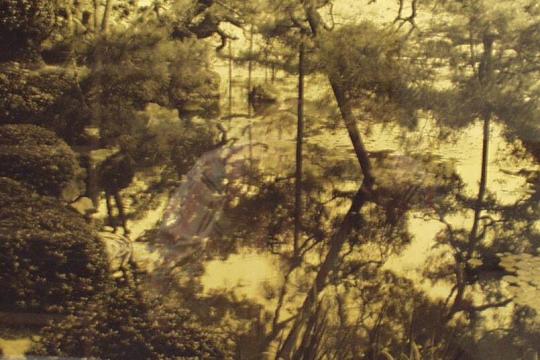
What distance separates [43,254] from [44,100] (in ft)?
2.62

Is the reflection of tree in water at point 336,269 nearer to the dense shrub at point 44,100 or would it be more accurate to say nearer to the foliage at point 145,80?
the foliage at point 145,80

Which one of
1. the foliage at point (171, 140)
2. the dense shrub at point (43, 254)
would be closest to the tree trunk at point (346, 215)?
the foliage at point (171, 140)

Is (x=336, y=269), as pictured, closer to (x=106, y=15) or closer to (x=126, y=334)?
(x=126, y=334)

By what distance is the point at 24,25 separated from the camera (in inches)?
118

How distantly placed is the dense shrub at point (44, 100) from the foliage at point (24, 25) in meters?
0.08

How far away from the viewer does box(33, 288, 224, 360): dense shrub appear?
329cm

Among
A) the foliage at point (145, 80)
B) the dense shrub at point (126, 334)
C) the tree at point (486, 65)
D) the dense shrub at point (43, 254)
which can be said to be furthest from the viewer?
the dense shrub at point (126, 334)

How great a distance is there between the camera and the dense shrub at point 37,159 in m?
3.08

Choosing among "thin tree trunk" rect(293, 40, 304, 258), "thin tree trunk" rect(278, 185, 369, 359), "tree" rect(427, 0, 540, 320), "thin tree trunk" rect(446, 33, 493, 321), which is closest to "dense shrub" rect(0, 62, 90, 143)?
"thin tree trunk" rect(293, 40, 304, 258)

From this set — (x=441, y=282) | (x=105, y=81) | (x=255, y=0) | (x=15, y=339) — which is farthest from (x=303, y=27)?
(x=15, y=339)

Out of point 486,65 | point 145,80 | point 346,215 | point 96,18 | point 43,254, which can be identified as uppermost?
point 96,18

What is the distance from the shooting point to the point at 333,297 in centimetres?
317

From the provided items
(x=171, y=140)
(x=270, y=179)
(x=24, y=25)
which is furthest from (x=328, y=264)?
(x=24, y=25)

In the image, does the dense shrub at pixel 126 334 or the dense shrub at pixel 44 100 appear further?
the dense shrub at pixel 126 334
